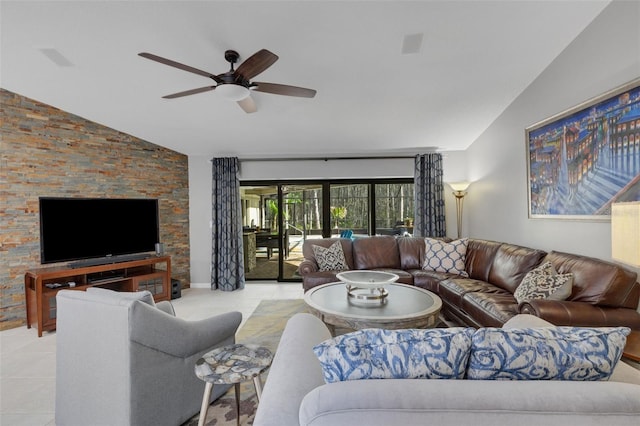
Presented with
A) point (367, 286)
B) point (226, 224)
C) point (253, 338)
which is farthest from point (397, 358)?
point (226, 224)

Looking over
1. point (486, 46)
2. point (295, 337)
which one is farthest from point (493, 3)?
point (295, 337)

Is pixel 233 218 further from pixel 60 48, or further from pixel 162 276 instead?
pixel 60 48

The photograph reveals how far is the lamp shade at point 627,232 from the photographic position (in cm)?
138

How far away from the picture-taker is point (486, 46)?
2.47 meters

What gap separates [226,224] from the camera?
4.98m

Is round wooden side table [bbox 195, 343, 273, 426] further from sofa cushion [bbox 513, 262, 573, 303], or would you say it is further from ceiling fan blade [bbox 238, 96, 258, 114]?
sofa cushion [bbox 513, 262, 573, 303]

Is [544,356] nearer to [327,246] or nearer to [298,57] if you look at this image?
[298,57]

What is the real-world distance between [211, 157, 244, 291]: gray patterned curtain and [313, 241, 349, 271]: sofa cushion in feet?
5.14

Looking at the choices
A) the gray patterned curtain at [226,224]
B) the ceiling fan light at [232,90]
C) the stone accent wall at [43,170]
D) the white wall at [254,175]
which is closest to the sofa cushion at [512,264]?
the white wall at [254,175]

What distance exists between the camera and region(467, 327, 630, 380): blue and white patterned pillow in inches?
36.2

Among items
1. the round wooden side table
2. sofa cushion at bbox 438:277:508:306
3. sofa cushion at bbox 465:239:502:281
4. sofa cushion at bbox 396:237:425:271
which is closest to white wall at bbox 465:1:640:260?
sofa cushion at bbox 465:239:502:281

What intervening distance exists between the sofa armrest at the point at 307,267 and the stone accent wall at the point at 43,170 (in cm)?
267

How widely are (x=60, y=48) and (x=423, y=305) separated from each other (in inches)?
146

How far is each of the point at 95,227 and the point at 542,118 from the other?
546 centimetres
